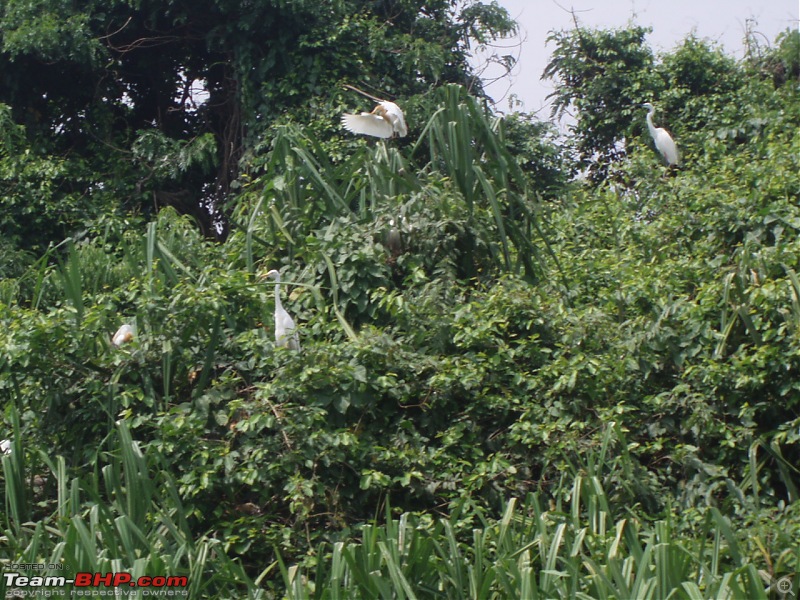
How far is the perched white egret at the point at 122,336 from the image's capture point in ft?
12.4

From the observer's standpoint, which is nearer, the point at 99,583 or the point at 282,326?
the point at 99,583

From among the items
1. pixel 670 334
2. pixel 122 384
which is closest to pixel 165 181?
pixel 122 384

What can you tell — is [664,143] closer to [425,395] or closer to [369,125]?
[369,125]

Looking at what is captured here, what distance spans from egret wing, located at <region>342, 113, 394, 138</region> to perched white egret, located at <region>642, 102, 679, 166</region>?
90.5 inches

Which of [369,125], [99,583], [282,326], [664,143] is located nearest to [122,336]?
[282,326]

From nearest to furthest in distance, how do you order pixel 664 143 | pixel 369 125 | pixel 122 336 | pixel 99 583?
pixel 99 583 < pixel 122 336 < pixel 369 125 < pixel 664 143

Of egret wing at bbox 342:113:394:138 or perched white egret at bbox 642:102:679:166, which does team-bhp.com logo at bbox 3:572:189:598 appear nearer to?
egret wing at bbox 342:113:394:138

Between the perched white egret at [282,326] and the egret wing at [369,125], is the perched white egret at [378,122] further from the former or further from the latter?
the perched white egret at [282,326]

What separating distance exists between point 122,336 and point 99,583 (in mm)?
1223

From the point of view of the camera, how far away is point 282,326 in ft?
13.0

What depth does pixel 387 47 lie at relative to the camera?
25.1 ft

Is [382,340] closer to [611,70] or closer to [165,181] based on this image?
[165,181]

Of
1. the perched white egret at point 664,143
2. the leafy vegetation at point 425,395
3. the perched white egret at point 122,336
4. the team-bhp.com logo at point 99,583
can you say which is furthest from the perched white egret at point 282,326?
the perched white egret at point 664,143

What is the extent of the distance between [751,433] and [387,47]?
5008 millimetres
